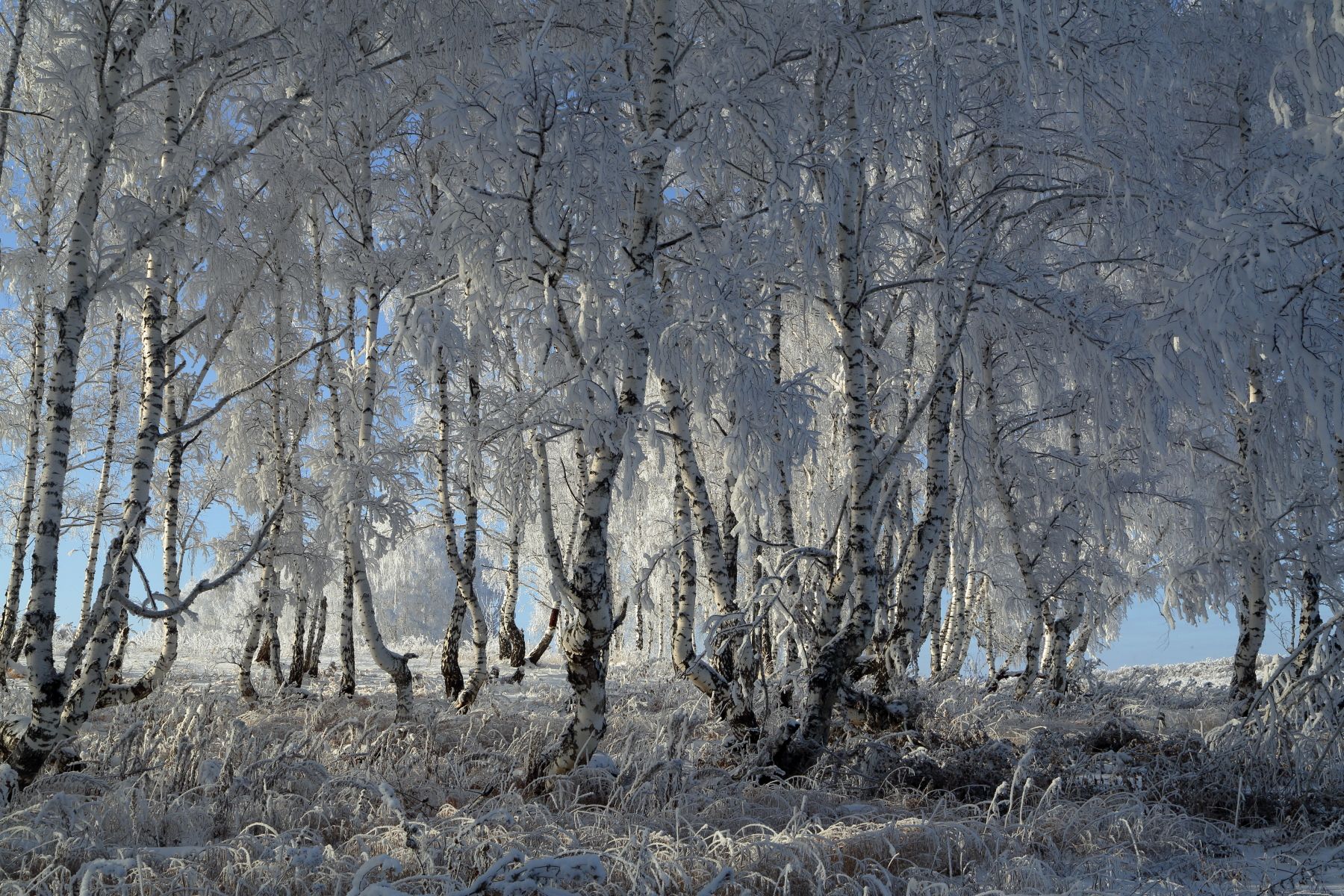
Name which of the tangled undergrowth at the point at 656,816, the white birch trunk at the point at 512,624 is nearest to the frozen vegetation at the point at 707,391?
the tangled undergrowth at the point at 656,816

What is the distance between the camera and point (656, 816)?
14.6ft

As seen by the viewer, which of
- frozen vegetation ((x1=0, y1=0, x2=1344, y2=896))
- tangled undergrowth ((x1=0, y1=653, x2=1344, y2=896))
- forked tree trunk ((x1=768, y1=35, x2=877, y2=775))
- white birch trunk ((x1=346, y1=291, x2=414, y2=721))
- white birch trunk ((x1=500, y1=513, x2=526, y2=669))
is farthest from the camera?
white birch trunk ((x1=500, y1=513, x2=526, y2=669))

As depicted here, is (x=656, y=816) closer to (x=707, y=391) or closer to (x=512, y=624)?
(x=707, y=391)

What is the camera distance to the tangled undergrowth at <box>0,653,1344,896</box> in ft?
11.3

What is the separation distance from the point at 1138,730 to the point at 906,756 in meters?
2.97

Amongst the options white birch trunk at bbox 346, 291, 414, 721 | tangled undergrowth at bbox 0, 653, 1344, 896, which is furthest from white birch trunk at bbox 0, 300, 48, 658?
white birch trunk at bbox 346, 291, 414, 721

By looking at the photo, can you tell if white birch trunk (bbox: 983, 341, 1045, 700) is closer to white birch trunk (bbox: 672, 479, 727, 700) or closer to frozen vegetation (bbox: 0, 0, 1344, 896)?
frozen vegetation (bbox: 0, 0, 1344, 896)

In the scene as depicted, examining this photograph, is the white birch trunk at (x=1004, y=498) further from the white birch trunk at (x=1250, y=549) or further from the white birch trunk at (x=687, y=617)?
the white birch trunk at (x=687, y=617)

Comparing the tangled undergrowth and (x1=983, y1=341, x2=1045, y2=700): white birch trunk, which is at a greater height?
(x1=983, y1=341, x2=1045, y2=700): white birch trunk

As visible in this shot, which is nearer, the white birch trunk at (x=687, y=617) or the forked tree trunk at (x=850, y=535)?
the forked tree trunk at (x=850, y=535)

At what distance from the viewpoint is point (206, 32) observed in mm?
6109

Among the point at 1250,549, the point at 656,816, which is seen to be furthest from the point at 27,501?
the point at 1250,549

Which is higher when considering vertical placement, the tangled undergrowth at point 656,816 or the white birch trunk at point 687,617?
the white birch trunk at point 687,617

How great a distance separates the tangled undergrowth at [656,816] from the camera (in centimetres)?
345
